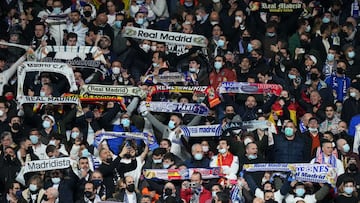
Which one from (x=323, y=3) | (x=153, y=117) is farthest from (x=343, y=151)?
(x=323, y=3)

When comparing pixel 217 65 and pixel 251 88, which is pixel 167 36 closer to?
pixel 217 65

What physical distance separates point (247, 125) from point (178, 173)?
77.4 inches

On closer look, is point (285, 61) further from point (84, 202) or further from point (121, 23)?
point (84, 202)

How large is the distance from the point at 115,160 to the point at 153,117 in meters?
1.77

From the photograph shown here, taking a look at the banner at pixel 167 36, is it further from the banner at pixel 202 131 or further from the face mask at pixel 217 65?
the banner at pixel 202 131

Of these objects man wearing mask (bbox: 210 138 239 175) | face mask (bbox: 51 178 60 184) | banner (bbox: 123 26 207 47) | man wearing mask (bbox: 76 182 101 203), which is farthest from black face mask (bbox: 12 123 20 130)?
man wearing mask (bbox: 210 138 239 175)

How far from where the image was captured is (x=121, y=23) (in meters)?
33.9

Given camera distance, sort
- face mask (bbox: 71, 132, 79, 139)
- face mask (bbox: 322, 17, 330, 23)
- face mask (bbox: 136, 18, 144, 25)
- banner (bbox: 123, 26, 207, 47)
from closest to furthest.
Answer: face mask (bbox: 71, 132, 79, 139)
banner (bbox: 123, 26, 207, 47)
face mask (bbox: 136, 18, 144, 25)
face mask (bbox: 322, 17, 330, 23)

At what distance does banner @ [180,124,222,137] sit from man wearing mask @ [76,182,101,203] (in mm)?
2403

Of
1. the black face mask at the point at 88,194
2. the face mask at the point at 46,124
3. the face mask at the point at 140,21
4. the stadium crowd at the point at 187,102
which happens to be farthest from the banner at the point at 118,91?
the black face mask at the point at 88,194

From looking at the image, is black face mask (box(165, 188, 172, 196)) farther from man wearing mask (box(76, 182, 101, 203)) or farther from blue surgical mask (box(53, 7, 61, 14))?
blue surgical mask (box(53, 7, 61, 14))

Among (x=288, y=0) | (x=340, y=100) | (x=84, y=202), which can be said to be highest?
(x=288, y=0)

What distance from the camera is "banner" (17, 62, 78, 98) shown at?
32000 mm

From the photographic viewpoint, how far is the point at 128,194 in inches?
1130
